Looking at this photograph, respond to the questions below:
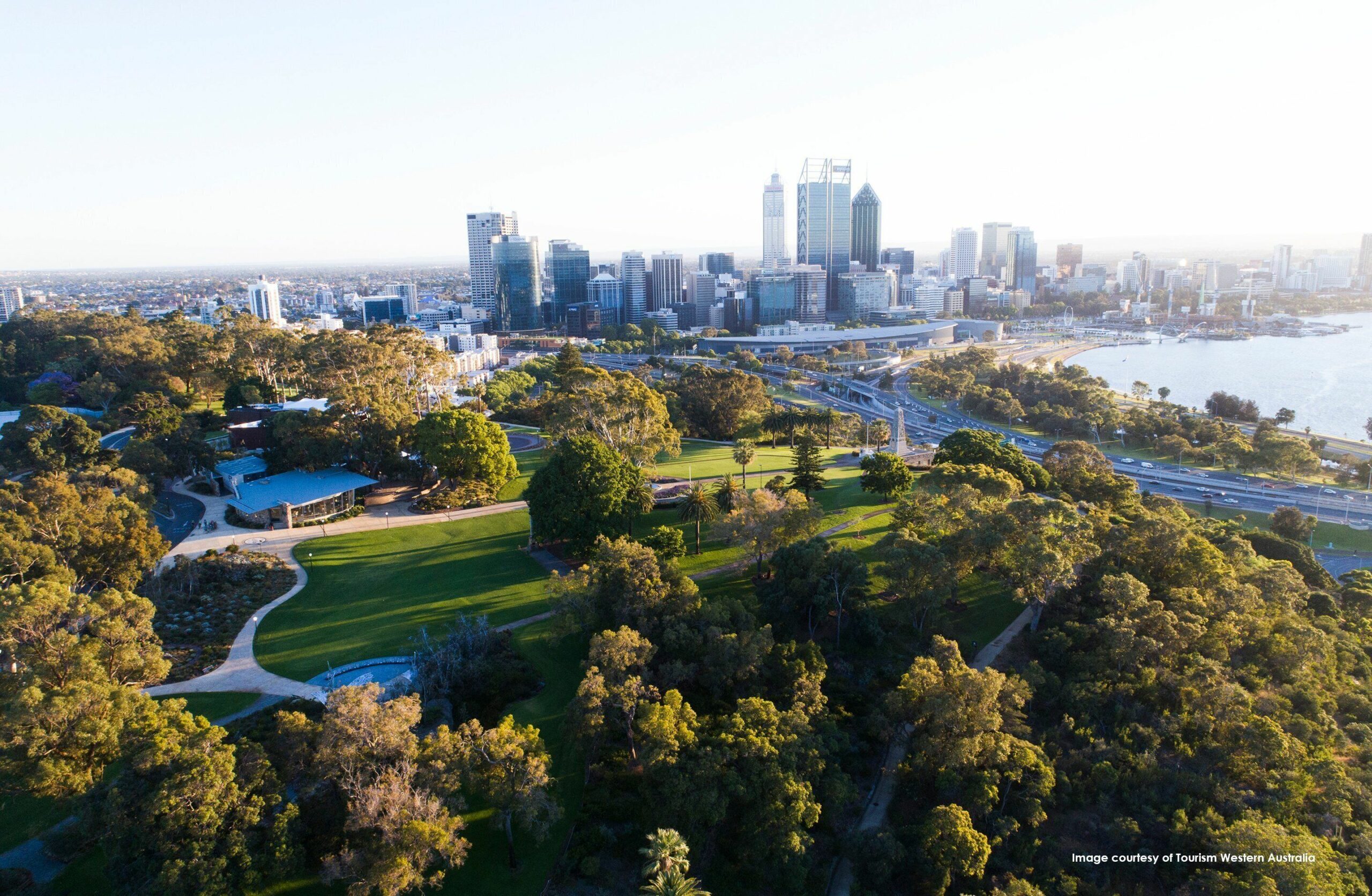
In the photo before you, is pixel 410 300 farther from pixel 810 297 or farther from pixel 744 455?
pixel 744 455

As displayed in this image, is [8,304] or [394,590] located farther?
[8,304]

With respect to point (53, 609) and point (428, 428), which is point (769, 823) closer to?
point (53, 609)

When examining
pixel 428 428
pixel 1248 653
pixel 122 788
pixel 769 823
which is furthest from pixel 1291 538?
pixel 122 788

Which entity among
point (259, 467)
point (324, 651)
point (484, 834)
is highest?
point (259, 467)

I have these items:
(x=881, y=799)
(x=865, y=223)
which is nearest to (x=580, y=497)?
(x=881, y=799)

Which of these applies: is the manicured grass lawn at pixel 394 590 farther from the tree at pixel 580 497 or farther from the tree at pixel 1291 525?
the tree at pixel 1291 525

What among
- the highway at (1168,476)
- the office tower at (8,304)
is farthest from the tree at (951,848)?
the office tower at (8,304)
